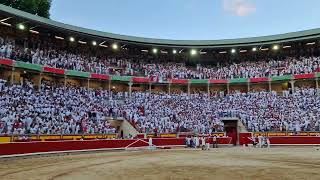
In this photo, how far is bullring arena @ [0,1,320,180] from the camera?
29.8m

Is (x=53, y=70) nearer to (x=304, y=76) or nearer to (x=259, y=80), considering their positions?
(x=259, y=80)

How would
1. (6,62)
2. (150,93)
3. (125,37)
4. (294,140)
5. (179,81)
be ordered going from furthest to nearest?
(179,81) → (150,93) → (125,37) → (294,140) → (6,62)

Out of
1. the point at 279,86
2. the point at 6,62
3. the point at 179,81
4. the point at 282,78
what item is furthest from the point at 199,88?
the point at 6,62

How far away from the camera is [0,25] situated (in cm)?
3878

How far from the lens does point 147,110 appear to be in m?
40.3

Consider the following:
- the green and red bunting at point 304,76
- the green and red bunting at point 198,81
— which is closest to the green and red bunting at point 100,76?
the green and red bunting at point 198,81

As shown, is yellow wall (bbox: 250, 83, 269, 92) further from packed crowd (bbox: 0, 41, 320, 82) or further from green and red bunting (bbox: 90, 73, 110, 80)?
green and red bunting (bbox: 90, 73, 110, 80)

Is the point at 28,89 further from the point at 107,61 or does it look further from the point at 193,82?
the point at 193,82

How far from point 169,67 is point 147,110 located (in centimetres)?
1218

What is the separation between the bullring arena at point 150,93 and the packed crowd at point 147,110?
0.11 metres

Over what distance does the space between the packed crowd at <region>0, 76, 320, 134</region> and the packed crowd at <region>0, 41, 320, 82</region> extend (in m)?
2.89

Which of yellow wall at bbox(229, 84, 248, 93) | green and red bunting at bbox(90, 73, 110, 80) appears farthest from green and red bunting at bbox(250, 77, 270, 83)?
green and red bunting at bbox(90, 73, 110, 80)

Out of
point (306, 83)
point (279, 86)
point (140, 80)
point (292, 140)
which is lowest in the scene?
point (292, 140)

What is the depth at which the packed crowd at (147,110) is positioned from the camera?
98.3 feet
